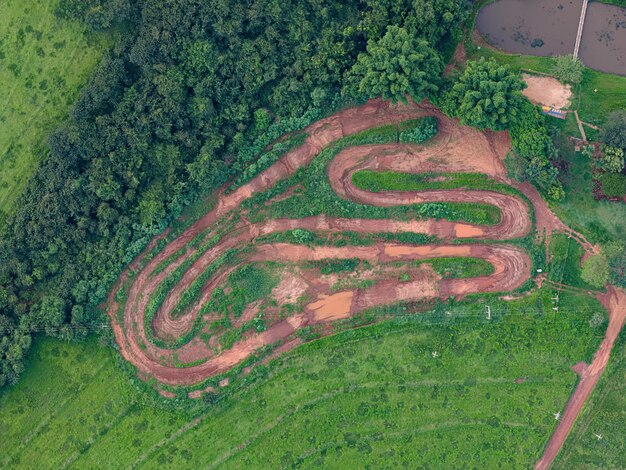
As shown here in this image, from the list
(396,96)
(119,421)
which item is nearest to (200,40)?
(396,96)

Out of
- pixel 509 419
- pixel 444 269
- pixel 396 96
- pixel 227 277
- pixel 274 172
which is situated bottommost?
pixel 509 419

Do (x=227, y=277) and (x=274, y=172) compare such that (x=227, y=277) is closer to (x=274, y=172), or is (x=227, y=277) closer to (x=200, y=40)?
(x=274, y=172)

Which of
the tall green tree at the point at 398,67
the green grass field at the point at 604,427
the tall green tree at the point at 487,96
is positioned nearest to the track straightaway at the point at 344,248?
the tall green tree at the point at 487,96

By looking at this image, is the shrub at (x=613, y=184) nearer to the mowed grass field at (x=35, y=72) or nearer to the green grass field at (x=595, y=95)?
the green grass field at (x=595, y=95)

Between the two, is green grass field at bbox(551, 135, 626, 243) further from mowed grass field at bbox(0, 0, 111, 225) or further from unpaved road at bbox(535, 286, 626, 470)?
mowed grass field at bbox(0, 0, 111, 225)

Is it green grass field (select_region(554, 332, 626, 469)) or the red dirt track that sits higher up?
the red dirt track

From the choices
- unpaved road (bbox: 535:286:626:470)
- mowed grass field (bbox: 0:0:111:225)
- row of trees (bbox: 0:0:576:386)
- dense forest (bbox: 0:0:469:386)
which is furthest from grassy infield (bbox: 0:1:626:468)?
mowed grass field (bbox: 0:0:111:225)

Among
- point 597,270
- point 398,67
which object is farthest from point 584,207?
point 398,67
